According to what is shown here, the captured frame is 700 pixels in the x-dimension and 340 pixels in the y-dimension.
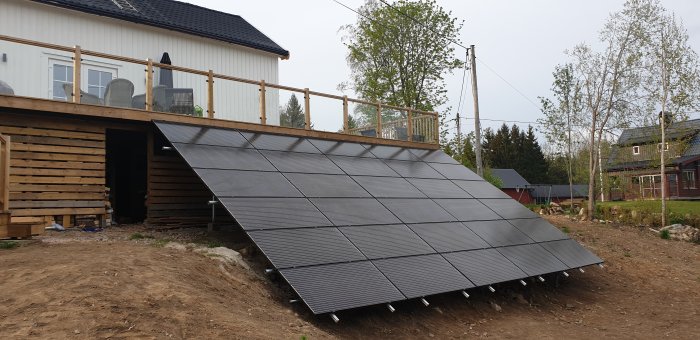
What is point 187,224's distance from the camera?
35.9 ft

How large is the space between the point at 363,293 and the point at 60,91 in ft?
23.0

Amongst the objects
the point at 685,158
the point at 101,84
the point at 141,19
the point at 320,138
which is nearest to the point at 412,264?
the point at 320,138

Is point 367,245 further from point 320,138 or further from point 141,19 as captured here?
point 141,19

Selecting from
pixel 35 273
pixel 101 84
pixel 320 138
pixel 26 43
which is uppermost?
pixel 26 43

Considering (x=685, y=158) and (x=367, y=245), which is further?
(x=685, y=158)

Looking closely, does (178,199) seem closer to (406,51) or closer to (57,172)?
(57,172)

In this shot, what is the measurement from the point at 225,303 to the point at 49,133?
5872 mm

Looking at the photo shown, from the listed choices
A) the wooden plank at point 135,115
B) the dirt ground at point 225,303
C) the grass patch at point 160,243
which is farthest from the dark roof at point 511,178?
the grass patch at point 160,243

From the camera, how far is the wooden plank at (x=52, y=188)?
9.22m

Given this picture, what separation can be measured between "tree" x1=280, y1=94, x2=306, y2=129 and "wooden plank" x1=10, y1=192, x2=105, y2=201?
15.0ft

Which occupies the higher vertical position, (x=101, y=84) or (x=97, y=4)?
(x=97, y=4)

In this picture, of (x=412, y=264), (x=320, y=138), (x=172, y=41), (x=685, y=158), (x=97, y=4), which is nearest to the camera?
(x=412, y=264)

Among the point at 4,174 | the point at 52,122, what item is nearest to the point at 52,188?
the point at 52,122

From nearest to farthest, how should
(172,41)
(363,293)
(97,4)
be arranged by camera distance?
(363,293), (97,4), (172,41)
